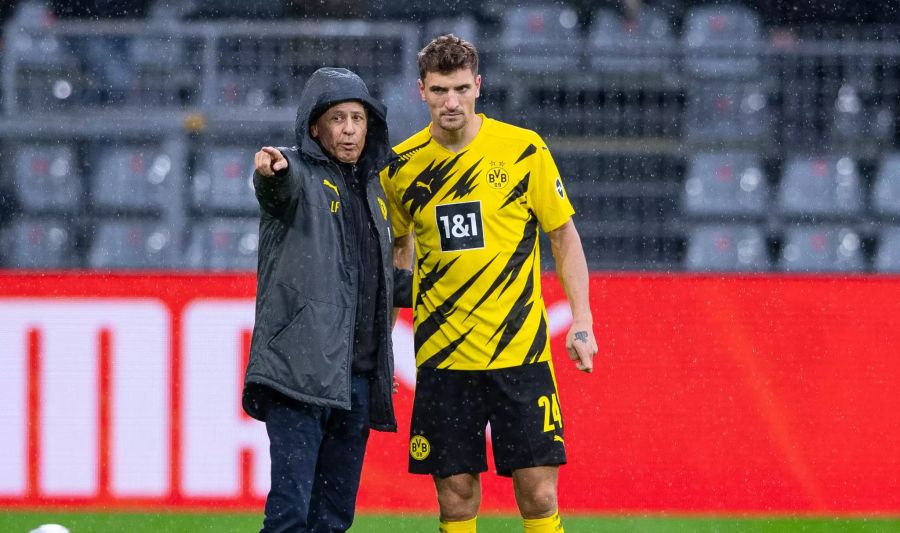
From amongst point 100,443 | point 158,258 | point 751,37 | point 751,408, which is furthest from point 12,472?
point 751,37

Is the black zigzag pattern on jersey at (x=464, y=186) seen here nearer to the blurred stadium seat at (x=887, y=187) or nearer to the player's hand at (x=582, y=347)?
the player's hand at (x=582, y=347)

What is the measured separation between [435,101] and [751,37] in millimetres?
5625

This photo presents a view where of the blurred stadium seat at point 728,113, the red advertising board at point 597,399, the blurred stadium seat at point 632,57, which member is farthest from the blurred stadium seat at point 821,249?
the red advertising board at point 597,399

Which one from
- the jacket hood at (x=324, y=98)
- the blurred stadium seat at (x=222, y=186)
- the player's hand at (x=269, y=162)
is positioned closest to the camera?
the player's hand at (x=269, y=162)

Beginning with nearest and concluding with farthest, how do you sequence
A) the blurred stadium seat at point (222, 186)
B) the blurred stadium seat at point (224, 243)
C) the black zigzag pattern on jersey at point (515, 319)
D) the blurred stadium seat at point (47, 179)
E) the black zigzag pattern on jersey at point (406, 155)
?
1. the black zigzag pattern on jersey at point (515, 319)
2. the black zigzag pattern on jersey at point (406, 155)
3. the blurred stadium seat at point (224, 243)
4. the blurred stadium seat at point (222, 186)
5. the blurred stadium seat at point (47, 179)

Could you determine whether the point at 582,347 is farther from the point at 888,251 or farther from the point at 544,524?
the point at 888,251

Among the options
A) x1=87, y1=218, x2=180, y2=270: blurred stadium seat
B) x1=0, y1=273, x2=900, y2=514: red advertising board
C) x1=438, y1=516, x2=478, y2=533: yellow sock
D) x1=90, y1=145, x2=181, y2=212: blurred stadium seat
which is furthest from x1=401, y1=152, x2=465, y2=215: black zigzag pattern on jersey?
x1=90, y1=145, x2=181, y2=212: blurred stadium seat

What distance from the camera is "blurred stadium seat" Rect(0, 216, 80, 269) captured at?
7.45 m

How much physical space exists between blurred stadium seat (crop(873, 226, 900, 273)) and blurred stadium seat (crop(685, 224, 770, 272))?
2.02 ft

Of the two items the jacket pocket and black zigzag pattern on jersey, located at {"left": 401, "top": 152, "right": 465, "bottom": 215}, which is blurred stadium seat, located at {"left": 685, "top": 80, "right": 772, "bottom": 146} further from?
the jacket pocket

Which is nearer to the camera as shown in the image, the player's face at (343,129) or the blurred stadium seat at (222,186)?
the player's face at (343,129)

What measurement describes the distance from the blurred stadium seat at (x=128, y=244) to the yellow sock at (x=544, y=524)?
3857 millimetres

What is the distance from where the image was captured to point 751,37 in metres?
9.12

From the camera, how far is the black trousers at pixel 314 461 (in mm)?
3539
